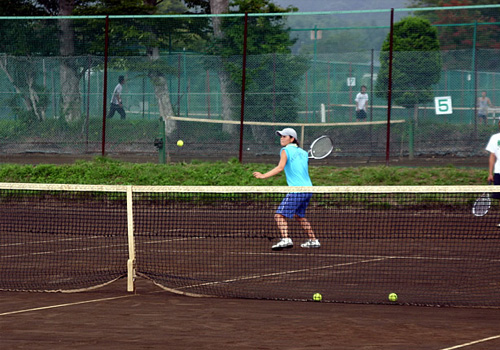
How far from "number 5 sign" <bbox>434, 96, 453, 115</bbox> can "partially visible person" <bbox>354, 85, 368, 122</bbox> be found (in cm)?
161

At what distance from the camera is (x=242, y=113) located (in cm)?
1881

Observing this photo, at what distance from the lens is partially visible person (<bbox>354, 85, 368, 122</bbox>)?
19531 millimetres

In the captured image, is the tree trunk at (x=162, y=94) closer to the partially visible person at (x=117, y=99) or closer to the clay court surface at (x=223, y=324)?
the partially visible person at (x=117, y=99)

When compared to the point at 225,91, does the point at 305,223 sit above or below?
below

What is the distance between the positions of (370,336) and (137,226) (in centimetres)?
726

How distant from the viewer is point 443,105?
19.2 metres

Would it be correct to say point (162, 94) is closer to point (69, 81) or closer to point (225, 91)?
point (225, 91)

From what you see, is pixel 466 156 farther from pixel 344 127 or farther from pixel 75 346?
pixel 75 346

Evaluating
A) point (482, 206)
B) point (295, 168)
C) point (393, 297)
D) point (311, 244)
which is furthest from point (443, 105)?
point (393, 297)

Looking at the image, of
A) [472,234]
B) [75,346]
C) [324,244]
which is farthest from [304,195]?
[75,346]

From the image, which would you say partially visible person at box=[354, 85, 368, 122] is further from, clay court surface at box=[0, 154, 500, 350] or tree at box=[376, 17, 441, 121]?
clay court surface at box=[0, 154, 500, 350]

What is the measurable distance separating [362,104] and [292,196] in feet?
29.7

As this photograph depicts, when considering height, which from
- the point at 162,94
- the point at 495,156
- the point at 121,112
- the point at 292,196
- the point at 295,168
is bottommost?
the point at 292,196

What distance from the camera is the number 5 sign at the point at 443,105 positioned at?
63.0 feet
